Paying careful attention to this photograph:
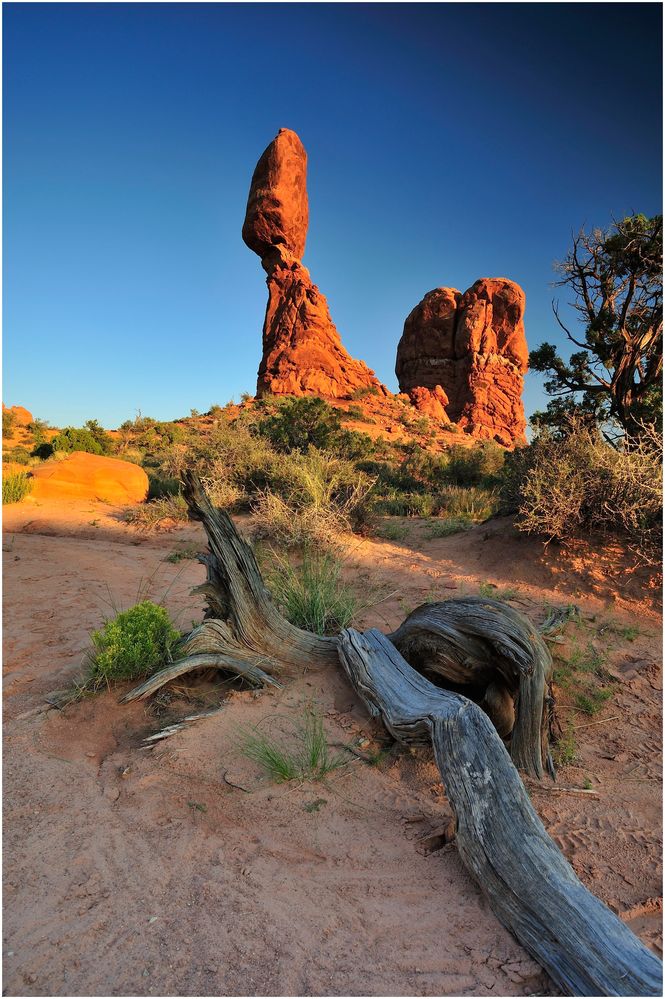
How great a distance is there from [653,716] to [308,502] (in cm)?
593

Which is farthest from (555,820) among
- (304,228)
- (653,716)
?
(304,228)

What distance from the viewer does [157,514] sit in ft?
34.2

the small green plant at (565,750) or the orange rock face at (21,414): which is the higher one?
the orange rock face at (21,414)

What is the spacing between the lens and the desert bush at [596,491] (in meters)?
6.45

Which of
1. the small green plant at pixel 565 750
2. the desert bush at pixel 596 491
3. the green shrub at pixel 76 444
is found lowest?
the small green plant at pixel 565 750

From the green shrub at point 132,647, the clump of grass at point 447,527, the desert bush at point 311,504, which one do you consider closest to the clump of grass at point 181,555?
the desert bush at point 311,504

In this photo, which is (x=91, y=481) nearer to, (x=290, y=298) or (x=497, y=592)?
(x=497, y=592)

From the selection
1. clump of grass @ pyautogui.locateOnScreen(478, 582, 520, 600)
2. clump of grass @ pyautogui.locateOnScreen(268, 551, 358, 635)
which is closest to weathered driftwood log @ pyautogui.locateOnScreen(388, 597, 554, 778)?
clump of grass @ pyautogui.locateOnScreen(268, 551, 358, 635)

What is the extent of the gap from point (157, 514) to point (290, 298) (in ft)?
116

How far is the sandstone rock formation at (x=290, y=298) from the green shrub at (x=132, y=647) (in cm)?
3392

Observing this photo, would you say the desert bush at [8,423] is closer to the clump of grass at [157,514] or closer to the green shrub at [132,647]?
the clump of grass at [157,514]

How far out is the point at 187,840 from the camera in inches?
100

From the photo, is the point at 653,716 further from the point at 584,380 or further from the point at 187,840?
the point at 584,380

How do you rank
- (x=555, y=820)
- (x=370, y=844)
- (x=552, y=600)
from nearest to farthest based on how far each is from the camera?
(x=370, y=844)
(x=555, y=820)
(x=552, y=600)
